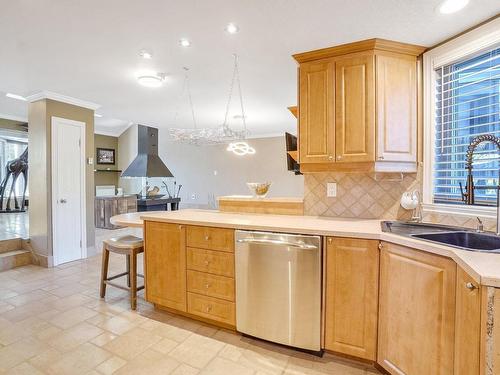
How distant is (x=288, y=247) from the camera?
193 centimetres

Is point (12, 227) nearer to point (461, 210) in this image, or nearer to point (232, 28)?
point (232, 28)

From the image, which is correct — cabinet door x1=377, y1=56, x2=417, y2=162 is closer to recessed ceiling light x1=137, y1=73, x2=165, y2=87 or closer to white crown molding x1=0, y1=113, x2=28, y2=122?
recessed ceiling light x1=137, y1=73, x2=165, y2=87

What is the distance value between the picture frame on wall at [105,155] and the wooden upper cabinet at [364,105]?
7690mm

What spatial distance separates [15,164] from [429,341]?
8.97 meters

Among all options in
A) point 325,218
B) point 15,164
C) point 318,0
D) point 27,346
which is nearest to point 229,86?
point 318,0

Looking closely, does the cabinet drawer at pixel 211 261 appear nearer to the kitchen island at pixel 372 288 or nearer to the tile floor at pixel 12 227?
the kitchen island at pixel 372 288

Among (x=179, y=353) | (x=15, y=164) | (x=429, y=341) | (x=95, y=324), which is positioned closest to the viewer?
(x=429, y=341)

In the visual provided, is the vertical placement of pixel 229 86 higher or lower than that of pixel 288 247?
higher

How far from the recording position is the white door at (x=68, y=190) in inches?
157

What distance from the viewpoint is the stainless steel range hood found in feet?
22.9

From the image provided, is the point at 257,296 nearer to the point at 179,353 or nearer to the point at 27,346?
the point at 179,353

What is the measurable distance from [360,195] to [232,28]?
176 cm

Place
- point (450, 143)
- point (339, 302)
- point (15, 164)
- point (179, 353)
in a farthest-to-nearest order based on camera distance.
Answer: point (15, 164) → point (450, 143) → point (179, 353) → point (339, 302)

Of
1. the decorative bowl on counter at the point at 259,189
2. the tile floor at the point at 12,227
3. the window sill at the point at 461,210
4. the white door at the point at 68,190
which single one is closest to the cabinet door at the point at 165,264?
the decorative bowl on counter at the point at 259,189
